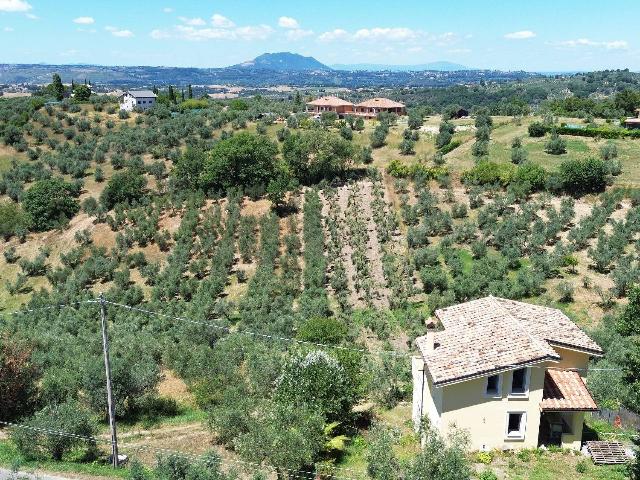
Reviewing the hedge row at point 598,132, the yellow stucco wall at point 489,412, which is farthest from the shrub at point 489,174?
the yellow stucco wall at point 489,412

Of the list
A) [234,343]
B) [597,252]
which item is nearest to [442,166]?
[597,252]

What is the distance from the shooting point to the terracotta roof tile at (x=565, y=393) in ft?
58.0

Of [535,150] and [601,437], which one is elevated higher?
[535,150]

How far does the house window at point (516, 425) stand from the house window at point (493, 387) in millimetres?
858

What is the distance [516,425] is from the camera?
59.9 feet

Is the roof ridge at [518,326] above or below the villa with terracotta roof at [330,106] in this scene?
below

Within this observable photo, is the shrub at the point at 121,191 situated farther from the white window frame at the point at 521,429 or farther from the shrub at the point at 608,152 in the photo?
the white window frame at the point at 521,429

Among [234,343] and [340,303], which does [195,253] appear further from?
[234,343]

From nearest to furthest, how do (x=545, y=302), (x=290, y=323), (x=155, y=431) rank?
1. (x=155, y=431)
2. (x=290, y=323)
3. (x=545, y=302)

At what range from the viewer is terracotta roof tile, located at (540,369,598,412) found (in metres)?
17.7

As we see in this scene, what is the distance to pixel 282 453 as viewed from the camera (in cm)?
1605

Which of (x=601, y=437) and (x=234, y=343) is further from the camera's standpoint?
(x=234, y=343)

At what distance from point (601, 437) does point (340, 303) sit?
60.8 feet

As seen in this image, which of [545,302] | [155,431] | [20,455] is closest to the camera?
[20,455]
